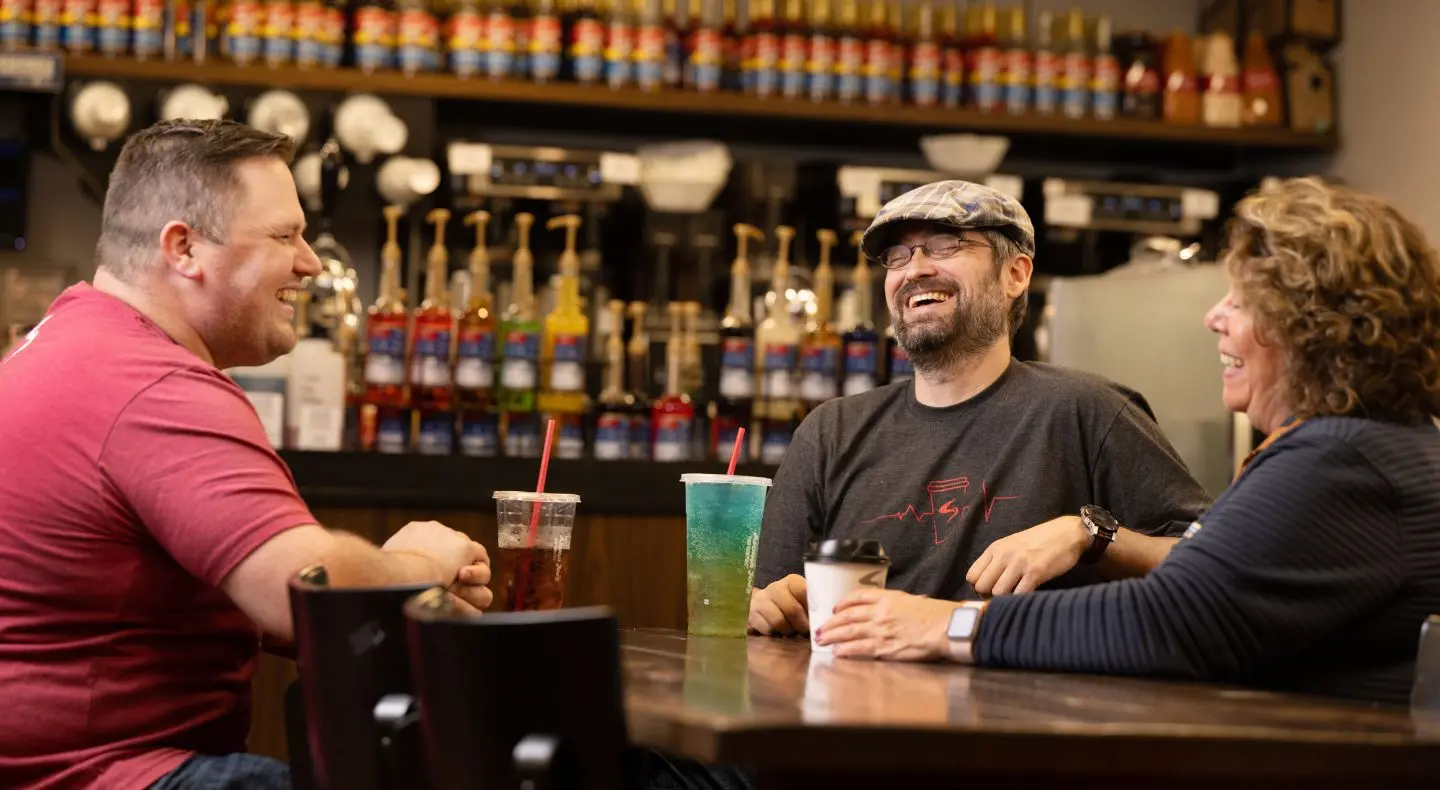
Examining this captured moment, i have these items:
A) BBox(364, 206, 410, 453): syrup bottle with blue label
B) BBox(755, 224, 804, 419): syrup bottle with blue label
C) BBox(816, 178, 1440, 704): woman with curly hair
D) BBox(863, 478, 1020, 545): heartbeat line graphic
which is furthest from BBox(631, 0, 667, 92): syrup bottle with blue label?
BBox(816, 178, 1440, 704): woman with curly hair

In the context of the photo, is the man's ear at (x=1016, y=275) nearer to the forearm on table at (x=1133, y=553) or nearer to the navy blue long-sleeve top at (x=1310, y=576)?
the forearm on table at (x=1133, y=553)

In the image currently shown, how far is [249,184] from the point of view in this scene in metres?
2.09

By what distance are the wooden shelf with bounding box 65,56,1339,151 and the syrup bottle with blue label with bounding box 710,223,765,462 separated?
0.58 metres

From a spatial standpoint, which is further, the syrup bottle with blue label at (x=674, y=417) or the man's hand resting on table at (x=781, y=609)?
the syrup bottle with blue label at (x=674, y=417)

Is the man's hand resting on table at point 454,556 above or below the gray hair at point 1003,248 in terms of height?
below

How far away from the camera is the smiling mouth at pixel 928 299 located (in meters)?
2.46

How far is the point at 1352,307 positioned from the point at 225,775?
1.24m

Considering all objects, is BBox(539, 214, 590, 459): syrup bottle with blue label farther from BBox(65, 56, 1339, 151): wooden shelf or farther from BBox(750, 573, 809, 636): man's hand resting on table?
BBox(750, 573, 809, 636): man's hand resting on table

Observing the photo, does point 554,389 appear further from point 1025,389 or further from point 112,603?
A: point 112,603

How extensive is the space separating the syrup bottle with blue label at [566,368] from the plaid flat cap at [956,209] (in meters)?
1.76

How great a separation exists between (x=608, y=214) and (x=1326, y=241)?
11.6ft

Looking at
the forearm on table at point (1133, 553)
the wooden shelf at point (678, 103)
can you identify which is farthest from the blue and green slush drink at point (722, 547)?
the wooden shelf at point (678, 103)

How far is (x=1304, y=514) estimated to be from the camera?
5.10 ft

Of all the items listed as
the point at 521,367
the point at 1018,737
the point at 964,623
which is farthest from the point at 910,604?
the point at 521,367
